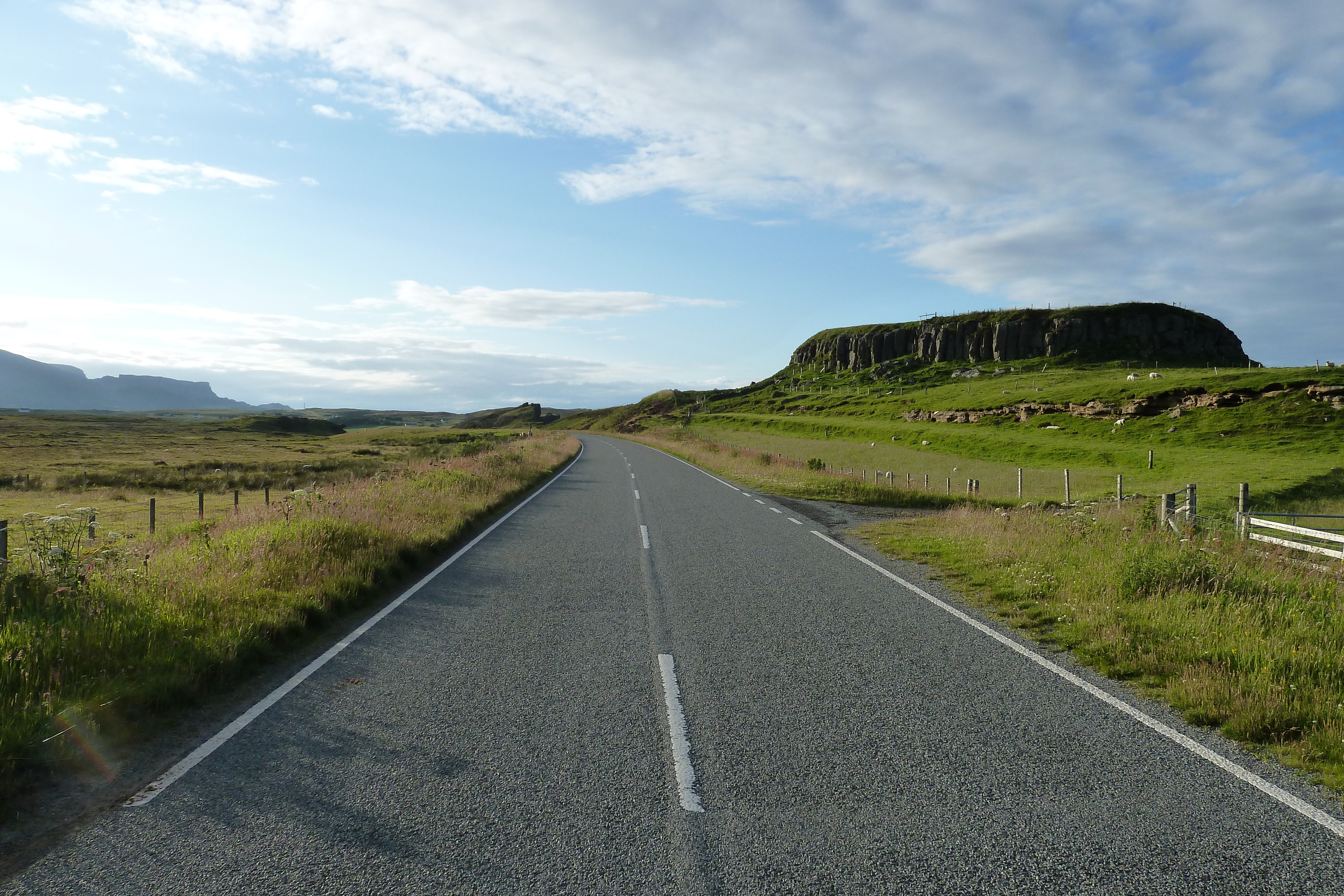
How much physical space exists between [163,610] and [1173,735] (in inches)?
332

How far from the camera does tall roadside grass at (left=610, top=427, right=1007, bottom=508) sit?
22.1m

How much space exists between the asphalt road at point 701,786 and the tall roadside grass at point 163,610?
0.81 meters

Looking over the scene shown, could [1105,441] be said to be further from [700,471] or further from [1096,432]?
[700,471]

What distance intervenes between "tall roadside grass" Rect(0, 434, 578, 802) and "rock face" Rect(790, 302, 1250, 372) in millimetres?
162462

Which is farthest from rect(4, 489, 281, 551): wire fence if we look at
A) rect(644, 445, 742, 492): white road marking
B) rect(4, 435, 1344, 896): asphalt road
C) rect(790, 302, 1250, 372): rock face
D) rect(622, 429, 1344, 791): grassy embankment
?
rect(790, 302, 1250, 372): rock face

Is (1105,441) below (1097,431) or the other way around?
below

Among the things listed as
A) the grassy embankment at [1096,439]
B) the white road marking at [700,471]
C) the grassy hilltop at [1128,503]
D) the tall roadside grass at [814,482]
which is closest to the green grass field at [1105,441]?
the grassy embankment at [1096,439]

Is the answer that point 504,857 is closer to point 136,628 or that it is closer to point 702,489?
point 136,628

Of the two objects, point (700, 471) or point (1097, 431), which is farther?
point (1097, 431)

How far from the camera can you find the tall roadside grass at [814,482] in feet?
72.4

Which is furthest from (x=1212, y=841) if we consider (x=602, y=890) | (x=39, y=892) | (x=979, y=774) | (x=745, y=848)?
(x=39, y=892)

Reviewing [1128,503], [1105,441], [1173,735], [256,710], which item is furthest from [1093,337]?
[256,710]

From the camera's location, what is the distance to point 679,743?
4652mm

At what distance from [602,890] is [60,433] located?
113 meters
